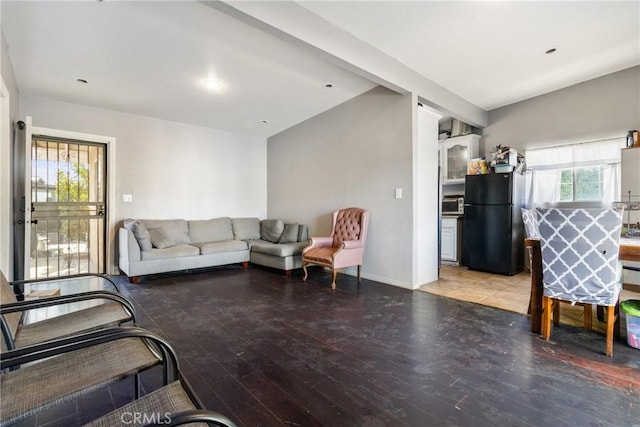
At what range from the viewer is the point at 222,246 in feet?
15.9

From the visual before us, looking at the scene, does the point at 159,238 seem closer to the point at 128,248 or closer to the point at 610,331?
the point at 128,248

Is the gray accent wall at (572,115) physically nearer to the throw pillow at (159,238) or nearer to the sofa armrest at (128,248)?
the throw pillow at (159,238)

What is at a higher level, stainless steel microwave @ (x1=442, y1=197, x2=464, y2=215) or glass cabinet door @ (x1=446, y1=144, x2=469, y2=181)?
glass cabinet door @ (x1=446, y1=144, x2=469, y2=181)

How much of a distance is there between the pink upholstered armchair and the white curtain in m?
2.92

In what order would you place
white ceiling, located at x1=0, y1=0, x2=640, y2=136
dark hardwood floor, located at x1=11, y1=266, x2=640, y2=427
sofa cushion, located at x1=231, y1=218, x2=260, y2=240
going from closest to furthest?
1. dark hardwood floor, located at x1=11, y1=266, x2=640, y2=427
2. white ceiling, located at x1=0, y1=0, x2=640, y2=136
3. sofa cushion, located at x1=231, y1=218, x2=260, y2=240

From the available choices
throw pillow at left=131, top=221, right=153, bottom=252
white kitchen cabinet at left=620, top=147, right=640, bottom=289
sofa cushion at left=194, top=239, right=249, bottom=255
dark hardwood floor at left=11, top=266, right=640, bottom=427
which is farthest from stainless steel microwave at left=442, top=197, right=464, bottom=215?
throw pillow at left=131, top=221, right=153, bottom=252

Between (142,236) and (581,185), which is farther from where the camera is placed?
(581,185)

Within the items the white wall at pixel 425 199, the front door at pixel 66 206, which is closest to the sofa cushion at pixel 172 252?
the front door at pixel 66 206

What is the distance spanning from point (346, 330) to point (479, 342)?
3.40 feet

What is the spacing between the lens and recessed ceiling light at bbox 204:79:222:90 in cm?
377

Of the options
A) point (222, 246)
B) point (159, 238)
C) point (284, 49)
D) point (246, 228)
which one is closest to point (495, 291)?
point (284, 49)

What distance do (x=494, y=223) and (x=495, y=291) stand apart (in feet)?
4.40

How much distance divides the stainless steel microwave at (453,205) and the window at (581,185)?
4.51 feet

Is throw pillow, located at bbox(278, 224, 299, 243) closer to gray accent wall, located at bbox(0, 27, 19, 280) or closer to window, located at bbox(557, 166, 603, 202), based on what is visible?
gray accent wall, located at bbox(0, 27, 19, 280)
